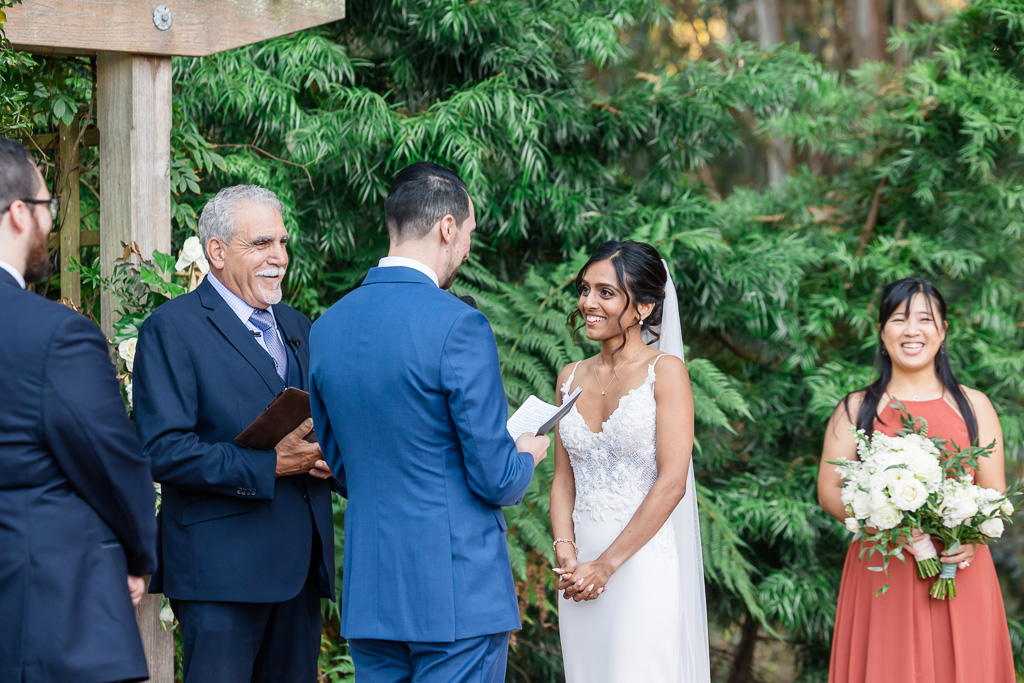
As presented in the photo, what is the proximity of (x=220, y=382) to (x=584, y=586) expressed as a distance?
4.20 ft

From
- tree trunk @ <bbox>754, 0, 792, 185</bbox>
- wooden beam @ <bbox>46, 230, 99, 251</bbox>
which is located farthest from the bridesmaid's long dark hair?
tree trunk @ <bbox>754, 0, 792, 185</bbox>

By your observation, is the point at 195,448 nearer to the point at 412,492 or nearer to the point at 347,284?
the point at 412,492

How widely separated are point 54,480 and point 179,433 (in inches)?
24.8

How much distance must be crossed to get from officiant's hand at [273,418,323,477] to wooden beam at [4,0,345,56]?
1539 mm

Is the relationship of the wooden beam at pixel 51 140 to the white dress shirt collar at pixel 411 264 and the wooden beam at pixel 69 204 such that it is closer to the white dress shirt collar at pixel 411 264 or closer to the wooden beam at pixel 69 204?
the wooden beam at pixel 69 204

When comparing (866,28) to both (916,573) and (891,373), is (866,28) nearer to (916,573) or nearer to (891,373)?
(891,373)

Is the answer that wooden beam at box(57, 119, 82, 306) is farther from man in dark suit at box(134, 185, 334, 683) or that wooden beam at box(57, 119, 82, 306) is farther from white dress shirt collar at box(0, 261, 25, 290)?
white dress shirt collar at box(0, 261, 25, 290)

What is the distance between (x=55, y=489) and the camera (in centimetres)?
194

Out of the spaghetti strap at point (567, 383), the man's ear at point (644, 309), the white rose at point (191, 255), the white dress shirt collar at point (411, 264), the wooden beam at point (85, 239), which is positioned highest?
the wooden beam at point (85, 239)

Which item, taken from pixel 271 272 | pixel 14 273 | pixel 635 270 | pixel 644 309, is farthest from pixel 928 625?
pixel 14 273

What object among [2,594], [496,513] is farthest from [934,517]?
[2,594]

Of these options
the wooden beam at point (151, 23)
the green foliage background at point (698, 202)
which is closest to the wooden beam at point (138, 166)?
the wooden beam at point (151, 23)

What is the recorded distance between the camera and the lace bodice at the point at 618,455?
2.97 metres

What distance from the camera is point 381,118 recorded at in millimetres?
4652
